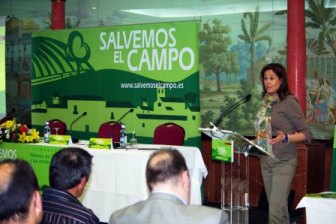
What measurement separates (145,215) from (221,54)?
6355mm

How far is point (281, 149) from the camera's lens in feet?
13.2

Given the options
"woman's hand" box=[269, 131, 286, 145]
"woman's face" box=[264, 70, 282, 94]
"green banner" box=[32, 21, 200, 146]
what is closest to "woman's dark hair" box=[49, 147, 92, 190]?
"woman's hand" box=[269, 131, 286, 145]

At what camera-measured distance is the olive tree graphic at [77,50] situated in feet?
26.1

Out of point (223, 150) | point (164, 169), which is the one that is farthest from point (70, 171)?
point (223, 150)

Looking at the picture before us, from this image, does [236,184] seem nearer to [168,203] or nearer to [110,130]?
[110,130]

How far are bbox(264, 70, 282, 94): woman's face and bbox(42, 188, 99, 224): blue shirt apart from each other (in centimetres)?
198

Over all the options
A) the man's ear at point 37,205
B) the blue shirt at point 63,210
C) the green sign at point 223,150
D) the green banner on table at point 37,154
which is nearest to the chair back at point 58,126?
the green banner on table at point 37,154

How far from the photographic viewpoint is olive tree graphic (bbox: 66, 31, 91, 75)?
7965 mm

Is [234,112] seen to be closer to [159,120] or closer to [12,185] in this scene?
[159,120]

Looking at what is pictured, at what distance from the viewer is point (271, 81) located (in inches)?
159

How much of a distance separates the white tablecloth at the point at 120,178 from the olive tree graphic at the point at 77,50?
3.01 m

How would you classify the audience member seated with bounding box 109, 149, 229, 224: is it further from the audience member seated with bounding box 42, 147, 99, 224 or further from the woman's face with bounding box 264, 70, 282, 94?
the woman's face with bounding box 264, 70, 282, 94

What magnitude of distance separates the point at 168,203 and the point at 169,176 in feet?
0.33

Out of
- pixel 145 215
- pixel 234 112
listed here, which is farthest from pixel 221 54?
pixel 145 215
